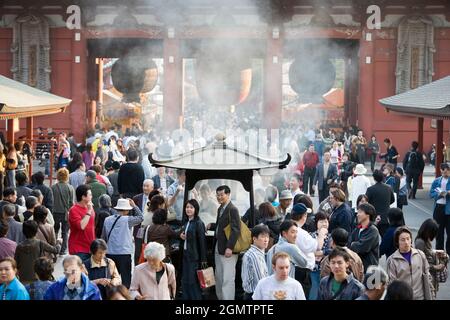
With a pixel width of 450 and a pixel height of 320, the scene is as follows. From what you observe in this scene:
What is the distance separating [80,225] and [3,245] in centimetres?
108

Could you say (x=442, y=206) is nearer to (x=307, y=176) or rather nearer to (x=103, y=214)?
(x=103, y=214)

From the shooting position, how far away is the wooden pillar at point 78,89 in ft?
96.7

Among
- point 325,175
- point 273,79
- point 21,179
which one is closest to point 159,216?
point 21,179

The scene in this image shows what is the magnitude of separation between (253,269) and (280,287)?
146 centimetres

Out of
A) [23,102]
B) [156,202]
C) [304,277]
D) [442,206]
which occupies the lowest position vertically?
[304,277]

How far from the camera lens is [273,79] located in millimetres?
→ 29594

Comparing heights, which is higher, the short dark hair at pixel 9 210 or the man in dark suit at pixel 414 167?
the short dark hair at pixel 9 210

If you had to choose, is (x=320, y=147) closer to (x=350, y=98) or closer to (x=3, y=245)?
(x=350, y=98)

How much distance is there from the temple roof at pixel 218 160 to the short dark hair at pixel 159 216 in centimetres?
51

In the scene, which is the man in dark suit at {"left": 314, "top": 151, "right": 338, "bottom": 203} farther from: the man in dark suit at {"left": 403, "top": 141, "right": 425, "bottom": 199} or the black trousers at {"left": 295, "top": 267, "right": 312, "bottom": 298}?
the black trousers at {"left": 295, "top": 267, "right": 312, "bottom": 298}

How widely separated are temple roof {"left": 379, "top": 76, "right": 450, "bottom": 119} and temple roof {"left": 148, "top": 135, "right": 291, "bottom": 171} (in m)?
7.06

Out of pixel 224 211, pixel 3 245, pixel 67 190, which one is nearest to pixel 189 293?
pixel 224 211

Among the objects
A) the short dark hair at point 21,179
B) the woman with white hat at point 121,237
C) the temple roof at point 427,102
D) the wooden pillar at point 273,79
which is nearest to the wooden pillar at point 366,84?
the wooden pillar at point 273,79

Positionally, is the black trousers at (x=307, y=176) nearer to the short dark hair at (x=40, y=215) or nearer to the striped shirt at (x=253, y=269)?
the short dark hair at (x=40, y=215)
